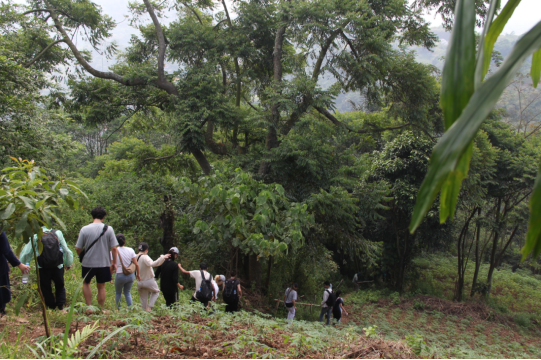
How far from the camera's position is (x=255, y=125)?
31.2 feet

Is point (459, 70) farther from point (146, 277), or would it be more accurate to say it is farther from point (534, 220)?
point (146, 277)

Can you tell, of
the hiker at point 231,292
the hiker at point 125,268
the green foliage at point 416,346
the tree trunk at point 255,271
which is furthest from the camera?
the tree trunk at point 255,271

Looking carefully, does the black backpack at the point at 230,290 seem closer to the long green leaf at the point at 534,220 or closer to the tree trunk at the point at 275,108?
the tree trunk at the point at 275,108

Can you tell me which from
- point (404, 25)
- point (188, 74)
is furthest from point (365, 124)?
point (188, 74)

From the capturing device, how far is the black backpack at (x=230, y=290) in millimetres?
5770

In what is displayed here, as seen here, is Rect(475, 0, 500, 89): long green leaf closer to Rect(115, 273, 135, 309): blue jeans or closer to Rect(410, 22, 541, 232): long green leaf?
Rect(410, 22, 541, 232): long green leaf

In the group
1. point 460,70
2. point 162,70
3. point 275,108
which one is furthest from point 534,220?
point 162,70

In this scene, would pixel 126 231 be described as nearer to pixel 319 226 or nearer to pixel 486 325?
pixel 319 226

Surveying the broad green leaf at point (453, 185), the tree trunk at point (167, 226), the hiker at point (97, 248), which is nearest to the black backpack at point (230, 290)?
the hiker at point (97, 248)

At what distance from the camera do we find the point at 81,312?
3.46 m

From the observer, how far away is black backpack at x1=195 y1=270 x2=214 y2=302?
5160 mm

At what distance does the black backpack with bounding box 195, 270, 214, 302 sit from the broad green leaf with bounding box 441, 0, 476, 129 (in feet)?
16.5

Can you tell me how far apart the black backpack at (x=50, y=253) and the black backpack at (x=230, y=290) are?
2.61 metres

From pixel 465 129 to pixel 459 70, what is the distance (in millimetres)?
147
